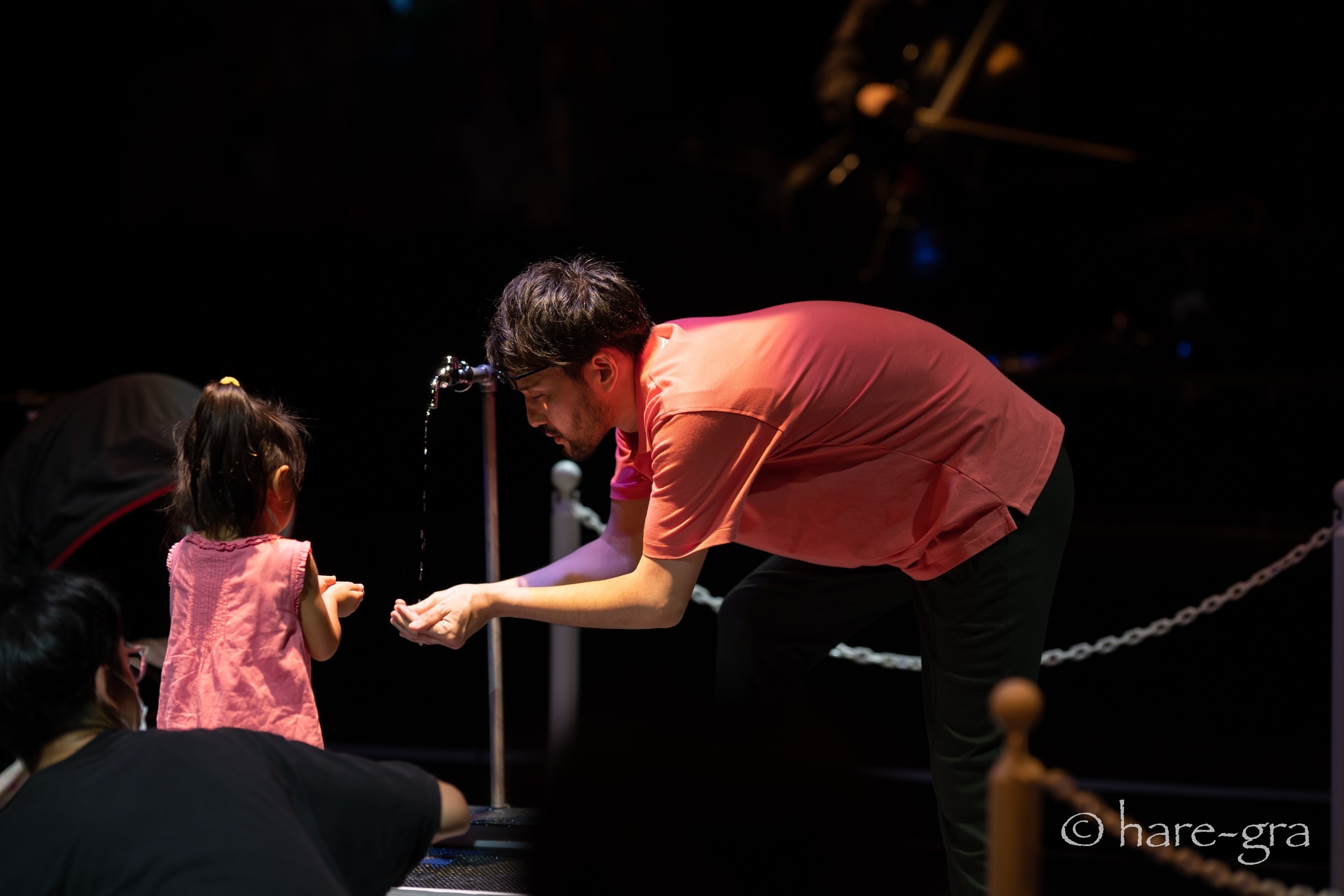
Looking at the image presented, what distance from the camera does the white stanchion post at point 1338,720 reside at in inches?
116

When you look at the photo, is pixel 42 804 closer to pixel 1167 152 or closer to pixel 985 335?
pixel 985 335

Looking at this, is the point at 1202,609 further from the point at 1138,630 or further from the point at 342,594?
the point at 342,594

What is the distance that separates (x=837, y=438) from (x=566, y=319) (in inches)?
19.6

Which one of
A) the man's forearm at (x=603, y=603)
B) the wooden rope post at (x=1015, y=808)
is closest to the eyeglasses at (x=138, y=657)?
the man's forearm at (x=603, y=603)

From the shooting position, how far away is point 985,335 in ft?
16.4

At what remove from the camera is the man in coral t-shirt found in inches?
81.0

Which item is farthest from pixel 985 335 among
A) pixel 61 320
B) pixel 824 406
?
pixel 61 320

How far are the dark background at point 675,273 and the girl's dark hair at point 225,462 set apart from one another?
3.94 feet

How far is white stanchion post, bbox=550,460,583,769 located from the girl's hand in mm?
1125

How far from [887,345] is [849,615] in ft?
2.08

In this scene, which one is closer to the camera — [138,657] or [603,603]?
[603,603]

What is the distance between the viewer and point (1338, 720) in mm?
2992

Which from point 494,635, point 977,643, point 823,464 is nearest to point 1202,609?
point 977,643

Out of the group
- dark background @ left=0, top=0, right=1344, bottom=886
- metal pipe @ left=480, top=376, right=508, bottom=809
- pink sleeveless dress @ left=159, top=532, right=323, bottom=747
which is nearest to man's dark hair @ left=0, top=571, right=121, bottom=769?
pink sleeveless dress @ left=159, top=532, right=323, bottom=747
